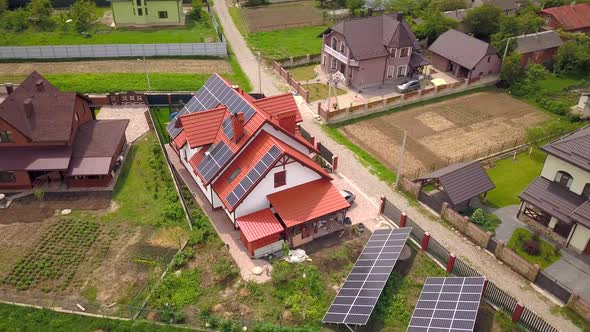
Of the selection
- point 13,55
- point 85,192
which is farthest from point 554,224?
point 13,55

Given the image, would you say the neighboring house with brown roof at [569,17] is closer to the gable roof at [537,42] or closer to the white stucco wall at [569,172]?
the gable roof at [537,42]

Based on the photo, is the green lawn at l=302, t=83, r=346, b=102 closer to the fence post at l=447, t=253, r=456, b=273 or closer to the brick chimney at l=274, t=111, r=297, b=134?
the brick chimney at l=274, t=111, r=297, b=134

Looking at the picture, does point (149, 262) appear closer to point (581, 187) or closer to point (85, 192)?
point (85, 192)

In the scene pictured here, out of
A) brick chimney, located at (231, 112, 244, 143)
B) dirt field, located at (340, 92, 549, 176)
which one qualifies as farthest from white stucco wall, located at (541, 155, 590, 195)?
brick chimney, located at (231, 112, 244, 143)

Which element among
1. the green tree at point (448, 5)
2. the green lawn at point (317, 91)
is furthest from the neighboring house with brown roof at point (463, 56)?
the green lawn at point (317, 91)

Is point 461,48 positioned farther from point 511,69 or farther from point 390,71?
point 390,71

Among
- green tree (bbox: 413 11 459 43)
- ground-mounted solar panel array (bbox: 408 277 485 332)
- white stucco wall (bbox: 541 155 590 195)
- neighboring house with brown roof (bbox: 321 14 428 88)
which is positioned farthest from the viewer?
green tree (bbox: 413 11 459 43)
